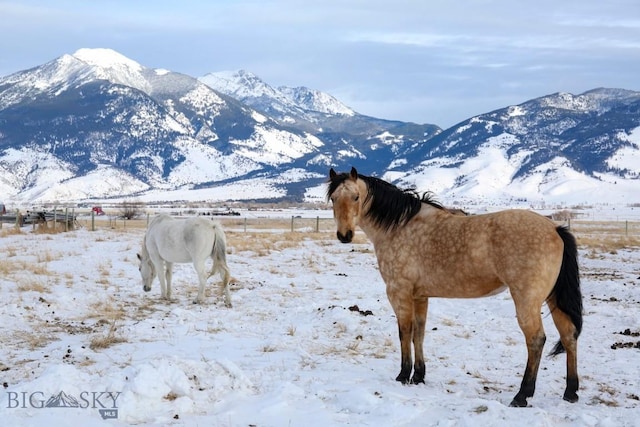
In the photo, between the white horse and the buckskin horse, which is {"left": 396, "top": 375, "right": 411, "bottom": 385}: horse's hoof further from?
the white horse

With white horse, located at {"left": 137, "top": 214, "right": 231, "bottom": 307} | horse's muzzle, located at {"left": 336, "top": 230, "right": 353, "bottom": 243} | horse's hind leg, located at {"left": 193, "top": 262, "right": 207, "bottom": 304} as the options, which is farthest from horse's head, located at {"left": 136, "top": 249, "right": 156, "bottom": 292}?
horse's muzzle, located at {"left": 336, "top": 230, "right": 353, "bottom": 243}

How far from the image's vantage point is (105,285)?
13492mm

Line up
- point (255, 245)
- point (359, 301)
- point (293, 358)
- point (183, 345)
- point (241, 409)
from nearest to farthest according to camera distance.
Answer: point (241, 409) < point (293, 358) < point (183, 345) < point (359, 301) < point (255, 245)

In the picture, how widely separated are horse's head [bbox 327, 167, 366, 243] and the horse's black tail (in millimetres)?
2302

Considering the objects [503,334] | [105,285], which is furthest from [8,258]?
[503,334]

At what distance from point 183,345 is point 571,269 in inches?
202

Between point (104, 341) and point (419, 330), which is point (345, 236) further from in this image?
point (104, 341)

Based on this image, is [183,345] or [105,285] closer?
[183,345]

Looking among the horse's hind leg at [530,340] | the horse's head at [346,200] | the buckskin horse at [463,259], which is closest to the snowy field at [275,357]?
the horse's hind leg at [530,340]

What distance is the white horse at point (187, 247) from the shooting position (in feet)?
40.0

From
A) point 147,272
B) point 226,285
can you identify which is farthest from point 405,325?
point 147,272

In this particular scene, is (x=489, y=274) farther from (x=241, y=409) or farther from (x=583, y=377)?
(x=241, y=409)

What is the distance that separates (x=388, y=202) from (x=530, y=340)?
2.33 m

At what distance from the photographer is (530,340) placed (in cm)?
605
